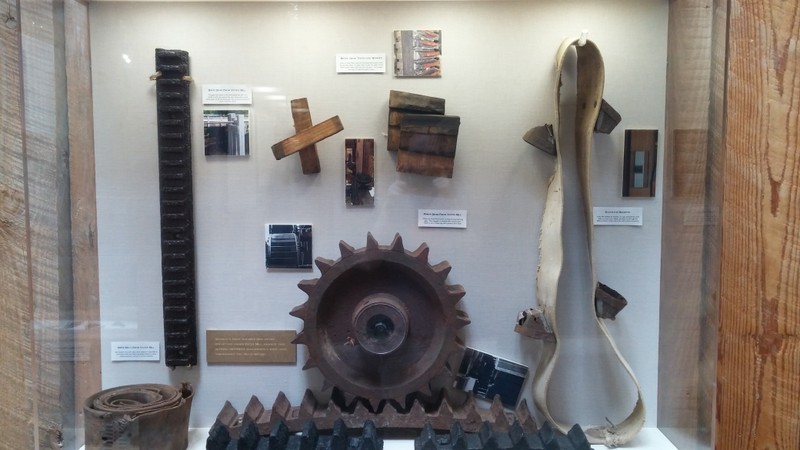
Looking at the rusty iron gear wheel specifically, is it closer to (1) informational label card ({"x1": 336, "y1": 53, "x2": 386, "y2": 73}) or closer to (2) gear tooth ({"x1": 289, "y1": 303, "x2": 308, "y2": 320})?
(2) gear tooth ({"x1": 289, "y1": 303, "x2": 308, "y2": 320})

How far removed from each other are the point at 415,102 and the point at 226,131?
0.63m

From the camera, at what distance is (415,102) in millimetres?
1706

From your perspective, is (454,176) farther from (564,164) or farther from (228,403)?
(228,403)

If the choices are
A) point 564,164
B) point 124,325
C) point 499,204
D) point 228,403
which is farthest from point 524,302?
point 124,325

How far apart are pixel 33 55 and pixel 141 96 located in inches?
12.0

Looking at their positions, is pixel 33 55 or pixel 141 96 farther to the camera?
pixel 141 96

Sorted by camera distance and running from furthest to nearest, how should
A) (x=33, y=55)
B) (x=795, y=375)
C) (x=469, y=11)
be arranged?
(x=469, y=11) → (x=33, y=55) → (x=795, y=375)

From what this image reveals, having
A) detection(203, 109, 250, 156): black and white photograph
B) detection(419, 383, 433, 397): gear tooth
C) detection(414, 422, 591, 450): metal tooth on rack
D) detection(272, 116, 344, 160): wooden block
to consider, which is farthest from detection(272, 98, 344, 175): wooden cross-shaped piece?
detection(414, 422, 591, 450): metal tooth on rack

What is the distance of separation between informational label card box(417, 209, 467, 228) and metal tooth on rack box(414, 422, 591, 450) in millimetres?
627

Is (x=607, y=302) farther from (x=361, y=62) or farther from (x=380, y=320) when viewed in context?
(x=361, y=62)

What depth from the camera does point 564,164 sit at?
5.83 feet

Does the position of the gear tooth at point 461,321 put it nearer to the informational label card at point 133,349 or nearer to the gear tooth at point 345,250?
the gear tooth at point 345,250

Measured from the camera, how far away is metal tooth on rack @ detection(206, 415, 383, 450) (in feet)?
5.04

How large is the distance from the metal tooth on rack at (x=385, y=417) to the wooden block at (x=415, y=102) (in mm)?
925
